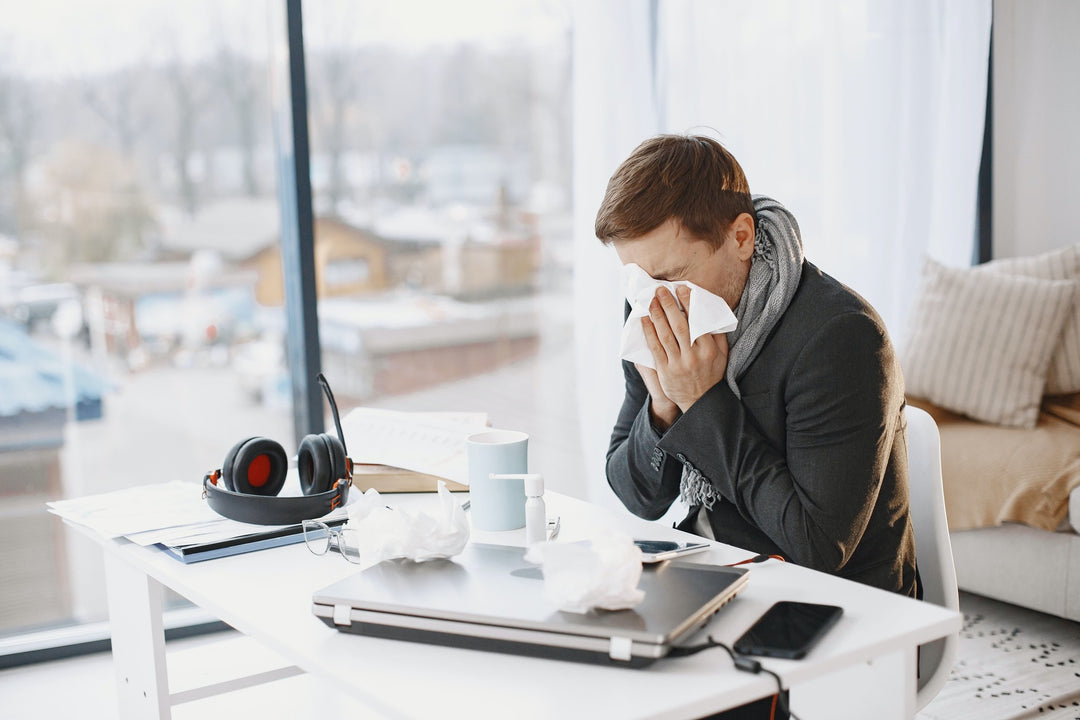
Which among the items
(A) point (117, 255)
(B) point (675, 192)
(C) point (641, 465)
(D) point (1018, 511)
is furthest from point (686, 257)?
(A) point (117, 255)

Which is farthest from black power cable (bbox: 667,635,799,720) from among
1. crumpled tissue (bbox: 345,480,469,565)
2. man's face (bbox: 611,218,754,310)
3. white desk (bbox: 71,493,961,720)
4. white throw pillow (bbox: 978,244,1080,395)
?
white throw pillow (bbox: 978,244,1080,395)

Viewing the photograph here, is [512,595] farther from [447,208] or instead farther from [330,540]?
[447,208]

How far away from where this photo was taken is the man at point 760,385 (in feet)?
4.11

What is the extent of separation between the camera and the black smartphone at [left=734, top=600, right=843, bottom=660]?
0.89 m

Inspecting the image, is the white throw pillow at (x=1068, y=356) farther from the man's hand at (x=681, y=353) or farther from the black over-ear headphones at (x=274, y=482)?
the black over-ear headphones at (x=274, y=482)

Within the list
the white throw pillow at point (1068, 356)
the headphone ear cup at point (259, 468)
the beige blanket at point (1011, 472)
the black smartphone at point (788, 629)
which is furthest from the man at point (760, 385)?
the white throw pillow at point (1068, 356)

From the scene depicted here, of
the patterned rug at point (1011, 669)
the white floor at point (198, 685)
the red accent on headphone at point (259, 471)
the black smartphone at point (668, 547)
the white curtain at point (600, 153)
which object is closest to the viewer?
the black smartphone at point (668, 547)

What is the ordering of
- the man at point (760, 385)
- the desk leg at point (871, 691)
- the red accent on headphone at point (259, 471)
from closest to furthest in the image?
the desk leg at point (871, 691), the man at point (760, 385), the red accent on headphone at point (259, 471)

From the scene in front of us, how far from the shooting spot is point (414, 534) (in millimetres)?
1062

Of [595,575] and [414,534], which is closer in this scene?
[595,575]

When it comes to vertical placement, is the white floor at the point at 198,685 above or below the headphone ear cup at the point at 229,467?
below

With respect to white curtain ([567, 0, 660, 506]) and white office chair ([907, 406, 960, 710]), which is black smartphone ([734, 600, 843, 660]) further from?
white curtain ([567, 0, 660, 506])

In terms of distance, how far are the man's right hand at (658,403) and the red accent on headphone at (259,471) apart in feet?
1.70

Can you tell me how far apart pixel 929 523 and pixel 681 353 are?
41 cm
